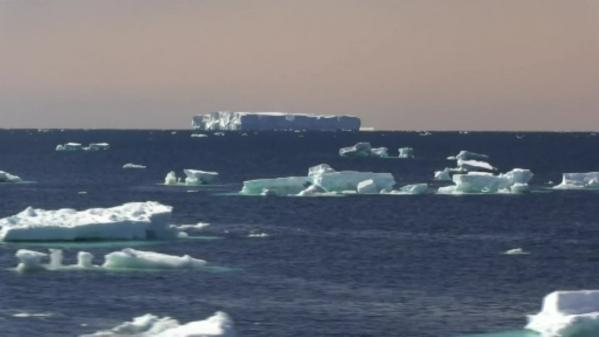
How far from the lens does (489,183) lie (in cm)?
7812

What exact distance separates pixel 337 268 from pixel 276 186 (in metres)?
35.0

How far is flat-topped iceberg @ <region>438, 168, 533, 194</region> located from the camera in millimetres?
77562

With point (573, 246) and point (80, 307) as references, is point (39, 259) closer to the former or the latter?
point (80, 307)

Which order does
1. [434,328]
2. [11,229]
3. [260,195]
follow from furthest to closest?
[260,195] → [11,229] → [434,328]

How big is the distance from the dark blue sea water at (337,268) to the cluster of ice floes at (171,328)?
1.52 meters

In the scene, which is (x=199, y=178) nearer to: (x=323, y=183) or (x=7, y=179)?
(x=323, y=183)

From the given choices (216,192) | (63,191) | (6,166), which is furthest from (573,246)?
(6,166)

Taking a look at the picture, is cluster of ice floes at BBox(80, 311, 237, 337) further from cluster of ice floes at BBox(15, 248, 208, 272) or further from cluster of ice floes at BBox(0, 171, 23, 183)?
cluster of ice floes at BBox(0, 171, 23, 183)

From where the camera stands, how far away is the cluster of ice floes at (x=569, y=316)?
27.5 metres

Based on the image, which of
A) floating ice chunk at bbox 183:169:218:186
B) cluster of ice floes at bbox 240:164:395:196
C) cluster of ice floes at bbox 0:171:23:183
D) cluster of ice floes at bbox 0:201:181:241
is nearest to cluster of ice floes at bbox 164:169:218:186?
floating ice chunk at bbox 183:169:218:186

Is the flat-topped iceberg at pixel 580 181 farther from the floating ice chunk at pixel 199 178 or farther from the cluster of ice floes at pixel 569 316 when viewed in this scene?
the cluster of ice floes at pixel 569 316

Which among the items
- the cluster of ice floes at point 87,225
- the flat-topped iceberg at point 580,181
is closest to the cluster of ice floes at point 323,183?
the flat-topped iceberg at point 580,181

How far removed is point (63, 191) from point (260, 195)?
16193 millimetres

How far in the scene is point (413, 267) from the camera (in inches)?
1670
